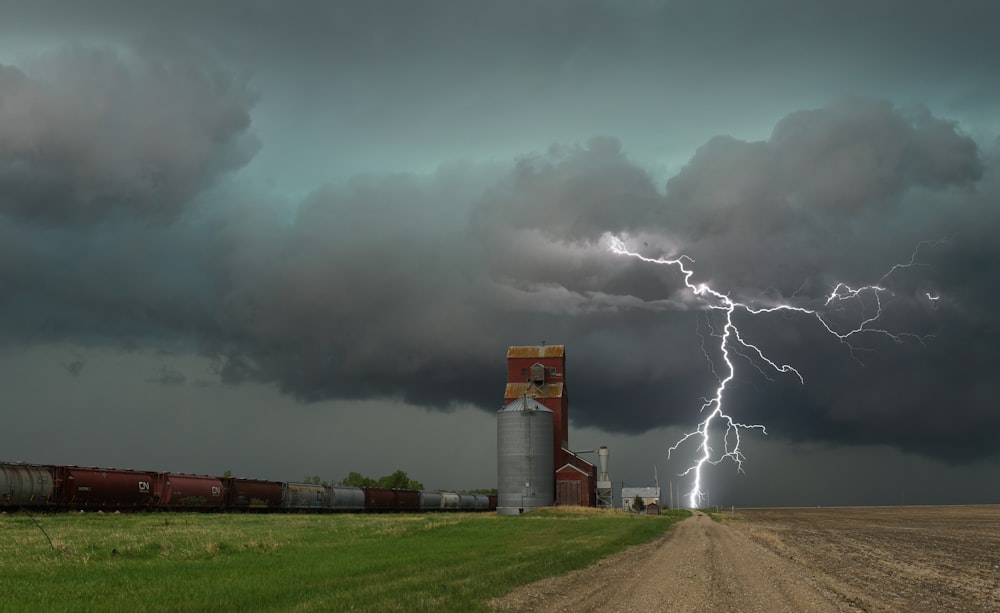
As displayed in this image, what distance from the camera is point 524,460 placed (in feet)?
260

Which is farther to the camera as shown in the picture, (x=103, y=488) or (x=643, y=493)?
(x=643, y=493)

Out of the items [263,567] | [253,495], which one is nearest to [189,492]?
[253,495]

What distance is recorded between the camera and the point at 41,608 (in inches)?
517

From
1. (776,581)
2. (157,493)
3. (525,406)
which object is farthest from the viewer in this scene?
(525,406)

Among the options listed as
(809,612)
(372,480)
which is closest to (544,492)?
(809,612)

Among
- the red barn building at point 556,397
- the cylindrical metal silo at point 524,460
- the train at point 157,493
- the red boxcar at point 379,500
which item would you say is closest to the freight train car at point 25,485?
the train at point 157,493

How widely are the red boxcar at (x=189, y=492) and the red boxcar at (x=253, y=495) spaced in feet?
2.87

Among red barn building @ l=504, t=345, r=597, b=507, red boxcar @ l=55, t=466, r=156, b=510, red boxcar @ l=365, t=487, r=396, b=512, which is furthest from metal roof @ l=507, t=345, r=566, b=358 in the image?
red boxcar @ l=55, t=466, r=156, b=510

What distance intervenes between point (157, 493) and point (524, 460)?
132 feet

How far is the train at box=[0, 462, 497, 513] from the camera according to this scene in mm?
39375

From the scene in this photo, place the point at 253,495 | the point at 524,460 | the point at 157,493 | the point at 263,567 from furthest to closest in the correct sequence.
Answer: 1. the point at 524,460
2. the point at 253,495
3. the point at 157,493
4. the point at 263,567

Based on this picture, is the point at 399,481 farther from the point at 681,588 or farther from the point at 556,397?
the point at 681,588

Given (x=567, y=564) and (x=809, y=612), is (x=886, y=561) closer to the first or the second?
(x=567, y=564)

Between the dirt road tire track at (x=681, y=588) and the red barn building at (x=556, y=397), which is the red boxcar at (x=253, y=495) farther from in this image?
the dirt road tire track at (x=681, y=588)
